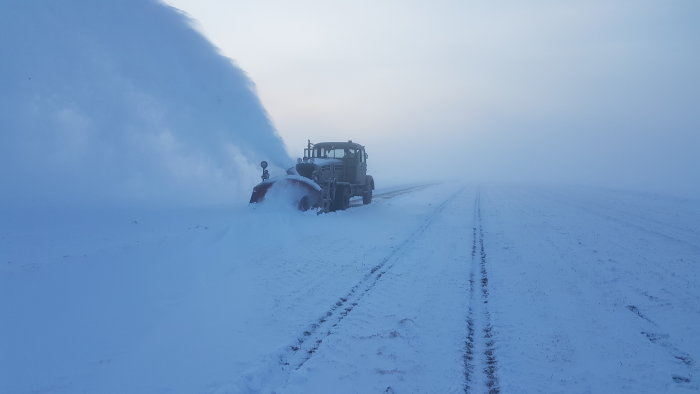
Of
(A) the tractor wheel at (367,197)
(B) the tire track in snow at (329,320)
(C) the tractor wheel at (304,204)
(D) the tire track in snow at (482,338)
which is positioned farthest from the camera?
(A) the tractor wheel at (367,197)

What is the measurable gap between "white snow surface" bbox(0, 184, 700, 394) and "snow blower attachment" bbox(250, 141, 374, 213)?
11.9ft

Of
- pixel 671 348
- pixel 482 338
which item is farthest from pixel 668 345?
pixel 482 338

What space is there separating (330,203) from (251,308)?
9579 millimetres

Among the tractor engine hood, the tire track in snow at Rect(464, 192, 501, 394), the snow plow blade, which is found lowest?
the tire track in snow at Rect(464, 192, 501, 394)

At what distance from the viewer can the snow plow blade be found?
43.9ft

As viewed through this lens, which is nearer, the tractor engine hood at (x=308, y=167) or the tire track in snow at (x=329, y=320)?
the tire track in snow at (x=329, y=320)

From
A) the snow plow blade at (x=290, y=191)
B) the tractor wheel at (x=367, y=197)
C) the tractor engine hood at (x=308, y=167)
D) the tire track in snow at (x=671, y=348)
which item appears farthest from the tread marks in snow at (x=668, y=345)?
the tractor wheel at (x=367, y=197)

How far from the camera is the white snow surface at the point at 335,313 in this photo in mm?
3555

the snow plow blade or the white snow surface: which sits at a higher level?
the snow plow blade

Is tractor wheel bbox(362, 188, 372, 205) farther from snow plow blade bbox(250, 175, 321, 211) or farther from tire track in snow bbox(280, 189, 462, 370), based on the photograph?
tire track in snow bbox(280, 189, 462, 370)

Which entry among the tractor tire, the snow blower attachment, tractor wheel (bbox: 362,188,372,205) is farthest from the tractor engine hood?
tractor wheel (bbox: 362,188,372,205)

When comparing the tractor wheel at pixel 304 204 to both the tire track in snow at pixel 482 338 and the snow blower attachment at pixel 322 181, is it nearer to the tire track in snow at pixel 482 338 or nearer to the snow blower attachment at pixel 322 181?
the snow blower attachment at pixel 322 181

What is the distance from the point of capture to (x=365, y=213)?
51.2ft

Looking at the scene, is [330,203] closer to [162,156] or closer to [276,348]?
[162,156]
